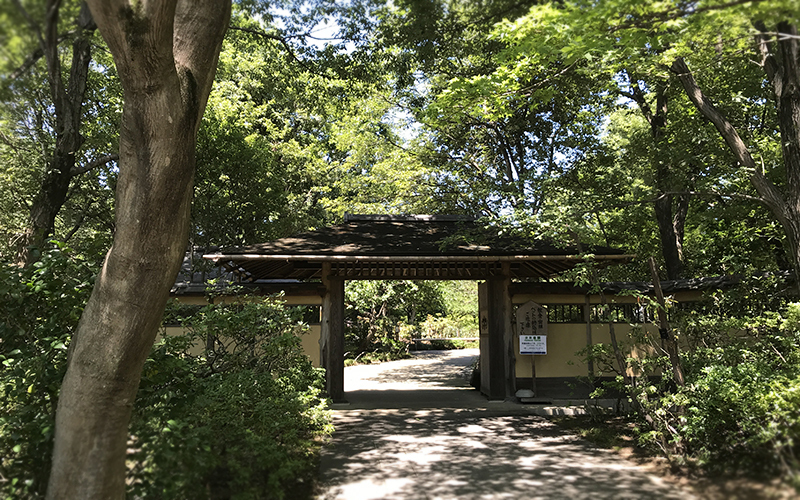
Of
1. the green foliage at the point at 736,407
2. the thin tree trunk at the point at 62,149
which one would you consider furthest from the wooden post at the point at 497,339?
the thin tree trunk at the point at 62,149

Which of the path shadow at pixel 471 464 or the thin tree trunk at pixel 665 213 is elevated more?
the thin tree trunk at pixel 665 213

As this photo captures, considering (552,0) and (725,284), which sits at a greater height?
(552,0)

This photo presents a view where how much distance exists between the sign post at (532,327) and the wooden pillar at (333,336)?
130 inches

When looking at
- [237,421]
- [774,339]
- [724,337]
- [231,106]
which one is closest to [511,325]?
[724,337]

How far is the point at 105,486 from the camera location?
3.84 meters

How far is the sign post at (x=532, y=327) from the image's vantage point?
9914 millimetres

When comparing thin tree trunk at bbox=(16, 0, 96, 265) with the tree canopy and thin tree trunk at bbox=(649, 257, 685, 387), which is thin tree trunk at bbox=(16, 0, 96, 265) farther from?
thin tree trunk at bbox=(649, 257, 685, 387)

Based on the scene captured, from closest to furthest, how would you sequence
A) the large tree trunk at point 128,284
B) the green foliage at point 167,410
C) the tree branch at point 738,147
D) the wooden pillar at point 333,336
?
the large tree trunk at point 128,284
the green foliage at point 167,410
the tree branch at point 738,147
the wooden pillar at point 333,336

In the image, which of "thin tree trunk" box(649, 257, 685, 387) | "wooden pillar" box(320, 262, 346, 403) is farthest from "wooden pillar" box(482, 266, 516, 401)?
"thin tree trunk" box(649, 257, 685, 387)

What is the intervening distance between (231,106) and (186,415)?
1490 centimetres

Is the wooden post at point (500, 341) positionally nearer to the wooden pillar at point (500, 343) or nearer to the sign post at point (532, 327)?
the wooden pillar at point (500, 343)

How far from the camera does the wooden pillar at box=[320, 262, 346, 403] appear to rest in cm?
964

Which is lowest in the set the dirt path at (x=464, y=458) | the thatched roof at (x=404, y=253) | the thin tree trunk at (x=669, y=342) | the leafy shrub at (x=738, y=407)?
the dirt path at (x=464, y=458)

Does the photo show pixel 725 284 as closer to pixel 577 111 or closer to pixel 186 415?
pixel 577 111
